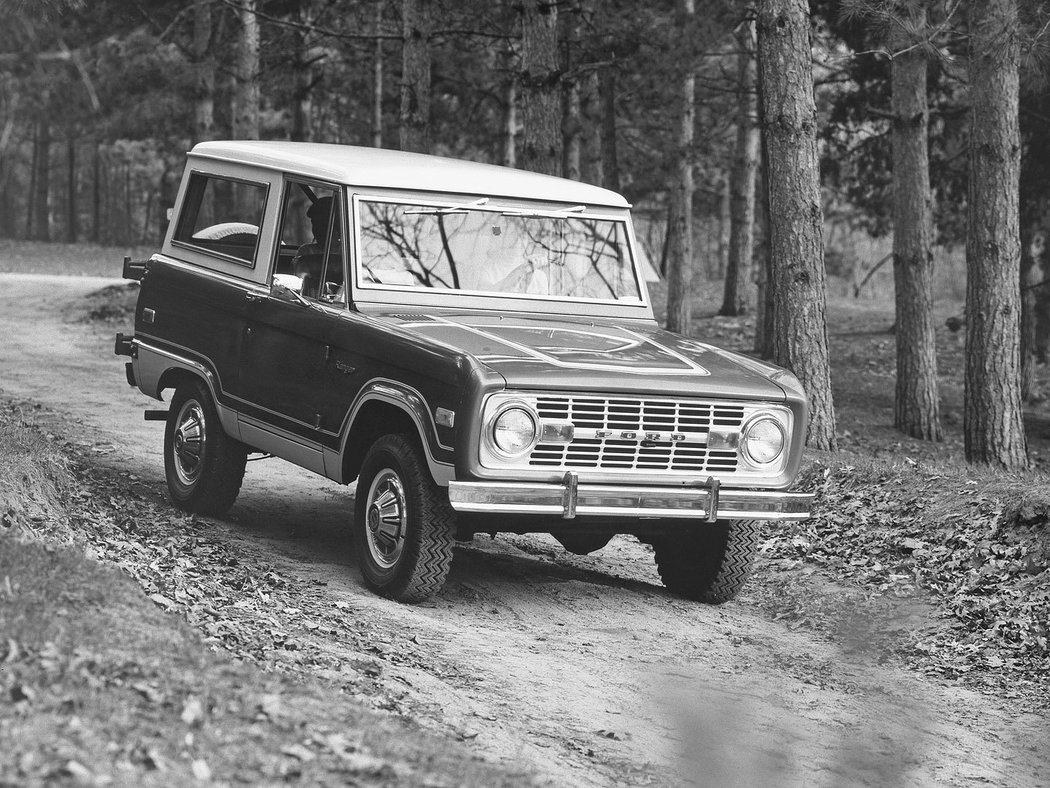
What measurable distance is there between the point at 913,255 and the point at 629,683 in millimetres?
13597

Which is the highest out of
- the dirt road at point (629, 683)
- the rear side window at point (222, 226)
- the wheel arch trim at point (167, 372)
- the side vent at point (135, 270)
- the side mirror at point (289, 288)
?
the rear side window at point (222, 226)

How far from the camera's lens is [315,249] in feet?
27.8

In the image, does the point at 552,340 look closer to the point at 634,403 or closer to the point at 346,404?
the point at 634,403

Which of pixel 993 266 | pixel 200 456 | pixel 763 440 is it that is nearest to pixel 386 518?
pixel 763 440

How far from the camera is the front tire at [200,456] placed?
9.03 m

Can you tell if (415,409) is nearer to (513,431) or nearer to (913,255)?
(513,431)

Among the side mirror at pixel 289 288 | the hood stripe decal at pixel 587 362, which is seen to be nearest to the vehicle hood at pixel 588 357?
the hood stripe decal at pixel 587 362

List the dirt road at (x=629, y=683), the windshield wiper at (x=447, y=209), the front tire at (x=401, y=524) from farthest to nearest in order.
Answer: the windshield wiper at (x=447, y=209) → the front tire at (x=401, y=524) → the dirt road at (x=629, y=683)

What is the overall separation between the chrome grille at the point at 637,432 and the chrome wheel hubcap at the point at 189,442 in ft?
9.92

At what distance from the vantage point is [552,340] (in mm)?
7504

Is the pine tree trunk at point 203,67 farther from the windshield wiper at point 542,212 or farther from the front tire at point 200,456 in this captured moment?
the windshield wiper at point 542,212

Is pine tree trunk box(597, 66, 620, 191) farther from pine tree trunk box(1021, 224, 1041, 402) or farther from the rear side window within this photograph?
the rear side window

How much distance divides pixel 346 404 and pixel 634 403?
161 centimetres

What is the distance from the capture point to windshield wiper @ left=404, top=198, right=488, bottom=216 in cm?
816
